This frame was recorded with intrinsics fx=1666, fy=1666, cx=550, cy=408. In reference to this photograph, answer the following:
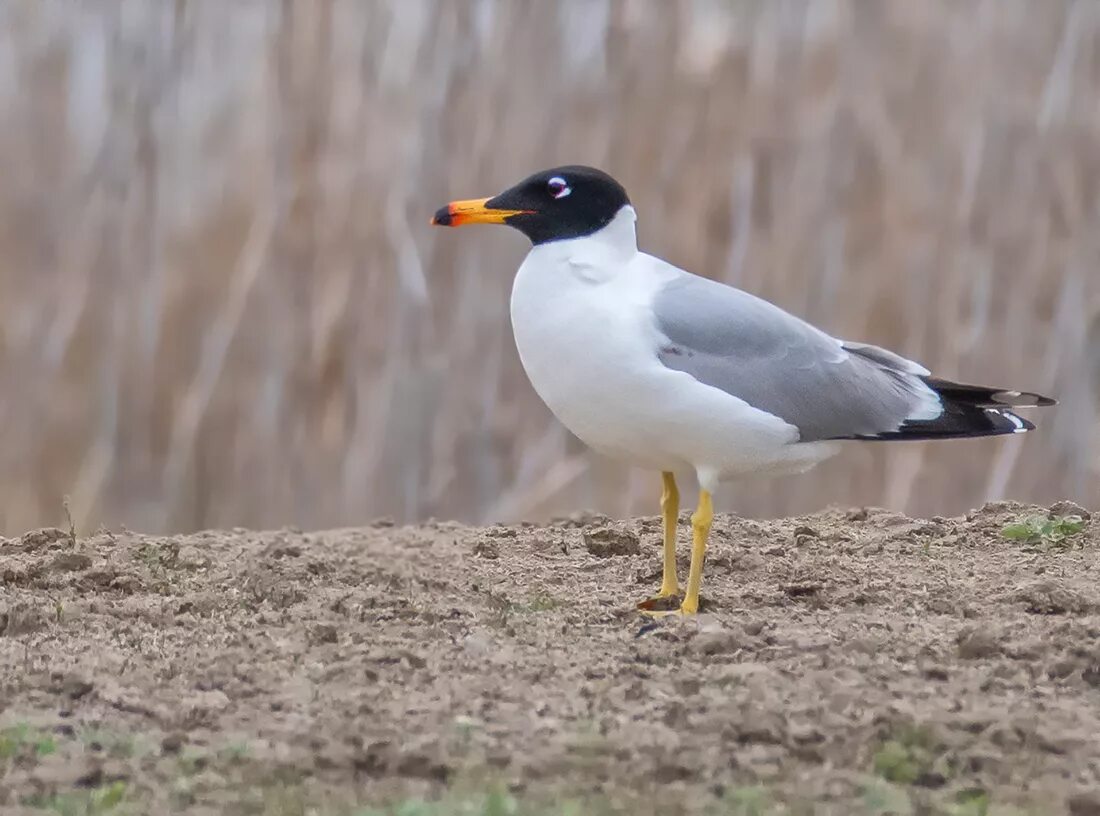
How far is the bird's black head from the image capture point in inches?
155

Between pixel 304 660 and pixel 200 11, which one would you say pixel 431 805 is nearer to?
pixel 304 660

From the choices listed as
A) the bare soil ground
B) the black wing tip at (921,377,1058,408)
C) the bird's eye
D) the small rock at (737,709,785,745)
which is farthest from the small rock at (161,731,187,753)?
the black wing tip at (921,377,1058,408)

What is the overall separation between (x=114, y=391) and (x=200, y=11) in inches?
53.7

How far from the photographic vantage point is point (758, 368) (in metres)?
3.83

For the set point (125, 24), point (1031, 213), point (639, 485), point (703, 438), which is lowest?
point (639, 485)

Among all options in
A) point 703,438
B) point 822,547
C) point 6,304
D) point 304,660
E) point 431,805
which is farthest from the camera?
point 6,304

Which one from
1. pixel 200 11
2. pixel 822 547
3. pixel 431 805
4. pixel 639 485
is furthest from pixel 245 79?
pixel 431 805

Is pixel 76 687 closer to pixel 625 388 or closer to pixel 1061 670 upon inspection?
pixel 625 388

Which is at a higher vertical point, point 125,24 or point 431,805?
point 125,24

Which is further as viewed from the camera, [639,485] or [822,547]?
[639,485]

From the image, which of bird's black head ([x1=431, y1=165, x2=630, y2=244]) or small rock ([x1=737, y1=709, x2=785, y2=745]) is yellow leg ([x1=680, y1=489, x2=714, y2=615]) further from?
small rock ([x1=737, y1=709, x2=785, y2=745])

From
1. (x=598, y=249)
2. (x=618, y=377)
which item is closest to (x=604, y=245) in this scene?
(x=598, y=249)

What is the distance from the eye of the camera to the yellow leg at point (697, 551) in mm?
3748

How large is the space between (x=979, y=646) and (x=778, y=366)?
2.90 feet
